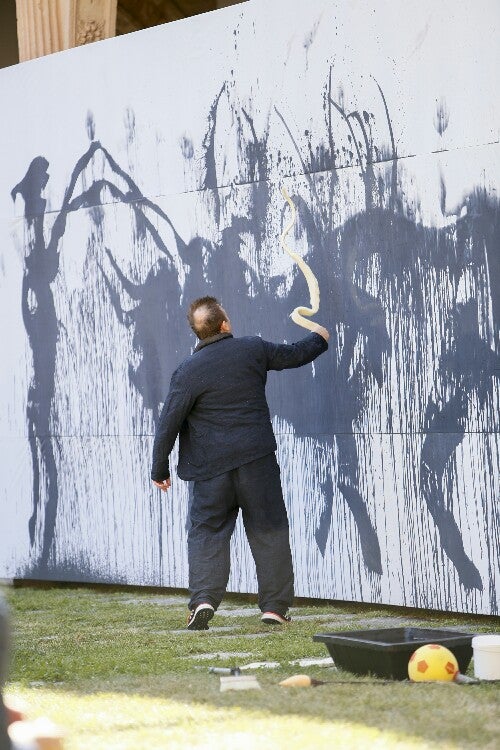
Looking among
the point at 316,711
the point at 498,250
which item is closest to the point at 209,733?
the point at 316,711

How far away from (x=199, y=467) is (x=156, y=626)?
86 centimetres

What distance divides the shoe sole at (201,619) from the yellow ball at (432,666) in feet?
6.95

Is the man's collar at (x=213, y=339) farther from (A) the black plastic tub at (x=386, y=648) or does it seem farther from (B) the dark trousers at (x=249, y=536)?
(A) the black plastic tub at (x=386, y=648)

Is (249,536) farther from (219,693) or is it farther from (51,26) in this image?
(51,26)

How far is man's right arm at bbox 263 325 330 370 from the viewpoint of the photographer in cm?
672

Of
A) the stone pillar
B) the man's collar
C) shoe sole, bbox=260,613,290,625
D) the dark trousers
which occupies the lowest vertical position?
shoe sole, bbox=260,613,290,625

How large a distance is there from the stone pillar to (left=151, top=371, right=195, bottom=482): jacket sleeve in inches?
156

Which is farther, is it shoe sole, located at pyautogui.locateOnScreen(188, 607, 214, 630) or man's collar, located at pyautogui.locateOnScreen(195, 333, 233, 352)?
man's collar, located at pyautogui.locateOnScreen(195, 333, 233, 352)

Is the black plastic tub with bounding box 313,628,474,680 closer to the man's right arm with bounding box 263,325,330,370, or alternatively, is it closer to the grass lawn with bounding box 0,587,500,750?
the grass lawn with bounding box 0,587,500,750

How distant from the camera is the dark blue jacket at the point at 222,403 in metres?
6.67

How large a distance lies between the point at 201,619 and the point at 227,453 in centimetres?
86

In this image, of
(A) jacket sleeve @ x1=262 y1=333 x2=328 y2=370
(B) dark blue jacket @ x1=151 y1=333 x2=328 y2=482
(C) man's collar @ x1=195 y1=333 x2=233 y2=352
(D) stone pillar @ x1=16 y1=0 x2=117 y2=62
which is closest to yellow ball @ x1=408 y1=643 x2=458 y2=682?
(B) dark blue jacket @ x1=151 y1=333 x2=328 y2=482

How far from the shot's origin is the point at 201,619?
21.3 ft

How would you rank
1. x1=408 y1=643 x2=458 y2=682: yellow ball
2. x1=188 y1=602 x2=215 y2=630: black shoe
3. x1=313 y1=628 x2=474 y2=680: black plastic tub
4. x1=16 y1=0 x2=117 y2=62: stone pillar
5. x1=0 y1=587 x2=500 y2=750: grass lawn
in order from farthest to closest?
x1=16 y1=0 x2=117 y2=62: stone pillar
x1=188 y1=602 x2=215 y2=630: black shoe
x1=313 y1=628 x2=474 y2=680: black plastic tub
x1=408 y1=643 x2=458 y2=682: yellow ball
x1=0 y1=587 x2=500 y2=750: grass lawn
